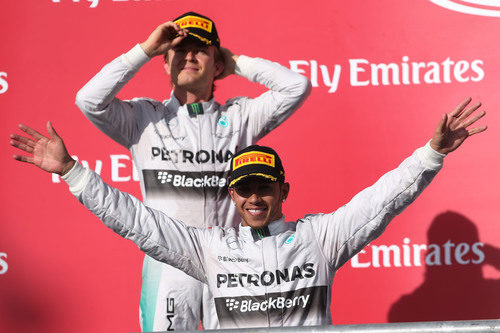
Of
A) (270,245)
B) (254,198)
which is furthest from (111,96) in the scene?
(270,245)

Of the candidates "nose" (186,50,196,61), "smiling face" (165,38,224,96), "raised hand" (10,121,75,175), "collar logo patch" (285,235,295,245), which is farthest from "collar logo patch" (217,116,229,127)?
"raised hand" (10,121,75,175)

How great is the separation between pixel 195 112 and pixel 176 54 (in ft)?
0.67

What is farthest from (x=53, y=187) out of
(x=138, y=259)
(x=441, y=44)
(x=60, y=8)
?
(x=441, y=44)

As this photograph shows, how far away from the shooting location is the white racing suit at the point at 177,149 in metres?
2.86

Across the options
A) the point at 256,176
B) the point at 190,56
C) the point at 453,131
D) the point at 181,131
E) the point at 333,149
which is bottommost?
the point at 256,176

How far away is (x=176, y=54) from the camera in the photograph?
2967mm

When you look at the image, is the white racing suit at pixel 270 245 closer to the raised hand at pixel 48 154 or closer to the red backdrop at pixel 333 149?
the raised hand at pixel 48 154

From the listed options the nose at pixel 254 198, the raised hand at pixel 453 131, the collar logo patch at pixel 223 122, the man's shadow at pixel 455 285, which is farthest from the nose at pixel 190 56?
the man's shadow at pixel 455 285

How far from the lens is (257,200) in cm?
259

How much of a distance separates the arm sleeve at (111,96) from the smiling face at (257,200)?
55 centimetres

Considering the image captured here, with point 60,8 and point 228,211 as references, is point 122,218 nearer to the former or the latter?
point 228,211

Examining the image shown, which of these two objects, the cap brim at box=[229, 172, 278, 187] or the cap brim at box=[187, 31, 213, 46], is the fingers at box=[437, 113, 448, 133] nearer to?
the cap brim at box=[229, 172, 278, 187]

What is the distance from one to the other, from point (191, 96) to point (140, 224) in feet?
2.25

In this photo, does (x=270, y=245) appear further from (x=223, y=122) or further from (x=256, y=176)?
(x=223, y=122)
